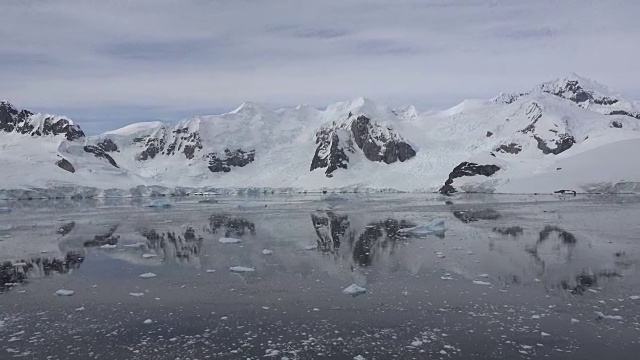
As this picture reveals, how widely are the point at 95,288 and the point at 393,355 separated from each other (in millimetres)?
9531

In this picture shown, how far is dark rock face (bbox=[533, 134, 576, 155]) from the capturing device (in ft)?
374

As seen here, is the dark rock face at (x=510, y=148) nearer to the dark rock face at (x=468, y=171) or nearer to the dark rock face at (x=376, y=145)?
the dark rock face at (x=376, y=145)

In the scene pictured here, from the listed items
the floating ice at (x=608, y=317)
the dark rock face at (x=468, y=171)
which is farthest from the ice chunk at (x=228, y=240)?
the dark rock face at (x=468, y=171)

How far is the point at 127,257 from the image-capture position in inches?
767

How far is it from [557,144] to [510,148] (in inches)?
402

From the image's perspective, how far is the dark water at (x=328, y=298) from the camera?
30.4ft

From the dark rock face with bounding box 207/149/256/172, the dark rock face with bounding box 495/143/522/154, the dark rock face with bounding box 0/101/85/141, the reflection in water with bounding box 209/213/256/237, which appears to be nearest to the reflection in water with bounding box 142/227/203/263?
the reflection in water with bounding box 209/213/256/237

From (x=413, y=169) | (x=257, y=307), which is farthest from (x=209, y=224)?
(x=413, y=169)

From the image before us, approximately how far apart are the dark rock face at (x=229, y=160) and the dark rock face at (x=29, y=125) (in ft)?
137

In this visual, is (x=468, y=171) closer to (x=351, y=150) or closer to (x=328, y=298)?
(x=351, y=150)

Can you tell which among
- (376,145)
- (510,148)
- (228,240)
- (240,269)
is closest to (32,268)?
(240,269)

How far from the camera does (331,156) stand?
141500mm

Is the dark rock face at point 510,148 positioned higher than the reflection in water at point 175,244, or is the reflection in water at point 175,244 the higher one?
the dark rock face at point 510,148

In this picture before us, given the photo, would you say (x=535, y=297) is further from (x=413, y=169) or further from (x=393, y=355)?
(x=413, y=169)
